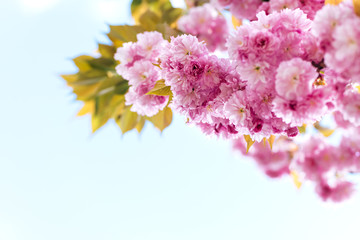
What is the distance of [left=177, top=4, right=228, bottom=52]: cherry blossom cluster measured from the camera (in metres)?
2.57

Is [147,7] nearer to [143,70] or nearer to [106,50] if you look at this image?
[106,50]

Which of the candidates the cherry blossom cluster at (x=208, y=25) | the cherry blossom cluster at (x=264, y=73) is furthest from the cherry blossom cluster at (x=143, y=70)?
the cherry blossom cluster at (x=208, y=25)

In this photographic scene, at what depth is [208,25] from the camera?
2723 mm

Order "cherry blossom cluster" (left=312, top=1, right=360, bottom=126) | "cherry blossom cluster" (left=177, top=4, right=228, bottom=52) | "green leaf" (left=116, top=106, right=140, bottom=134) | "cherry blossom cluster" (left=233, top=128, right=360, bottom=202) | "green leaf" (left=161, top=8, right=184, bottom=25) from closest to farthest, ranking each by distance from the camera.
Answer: "cherry blossom cluster" (left=312, top=1, right=360, bottom=126) → "green leaf" (left=116, top=106, right=140, bottom=134) → "green leaf" (left=161, top=8, right=184, bottom=25) → "cherry blossom cluster" (left=177, top=4, right=228, bottom=52) → "cherry blossom cluster" (left=233, top=128, right=360, bottom=202)

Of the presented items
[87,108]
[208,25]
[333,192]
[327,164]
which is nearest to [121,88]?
[87,108]

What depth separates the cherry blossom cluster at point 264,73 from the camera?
980 mm

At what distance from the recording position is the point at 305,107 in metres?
1.04

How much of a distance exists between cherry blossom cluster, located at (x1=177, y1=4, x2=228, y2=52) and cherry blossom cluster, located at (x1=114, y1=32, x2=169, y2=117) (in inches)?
34.8

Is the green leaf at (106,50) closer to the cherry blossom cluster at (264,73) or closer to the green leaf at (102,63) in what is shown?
the green leaf at (102,63)

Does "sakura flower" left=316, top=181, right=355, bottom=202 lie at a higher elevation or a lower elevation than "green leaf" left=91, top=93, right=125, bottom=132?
higher

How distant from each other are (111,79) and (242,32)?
1.15m

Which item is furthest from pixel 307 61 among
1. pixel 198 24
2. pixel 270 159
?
pixel 270 159

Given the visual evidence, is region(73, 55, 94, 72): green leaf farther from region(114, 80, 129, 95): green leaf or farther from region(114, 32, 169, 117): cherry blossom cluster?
region(114, 32, 169, 117): cherry blossom cluster

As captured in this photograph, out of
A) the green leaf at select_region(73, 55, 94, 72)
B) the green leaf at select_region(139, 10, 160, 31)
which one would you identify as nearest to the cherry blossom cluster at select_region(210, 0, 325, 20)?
the green leaf at select_region(139, 10, 160, 31)
